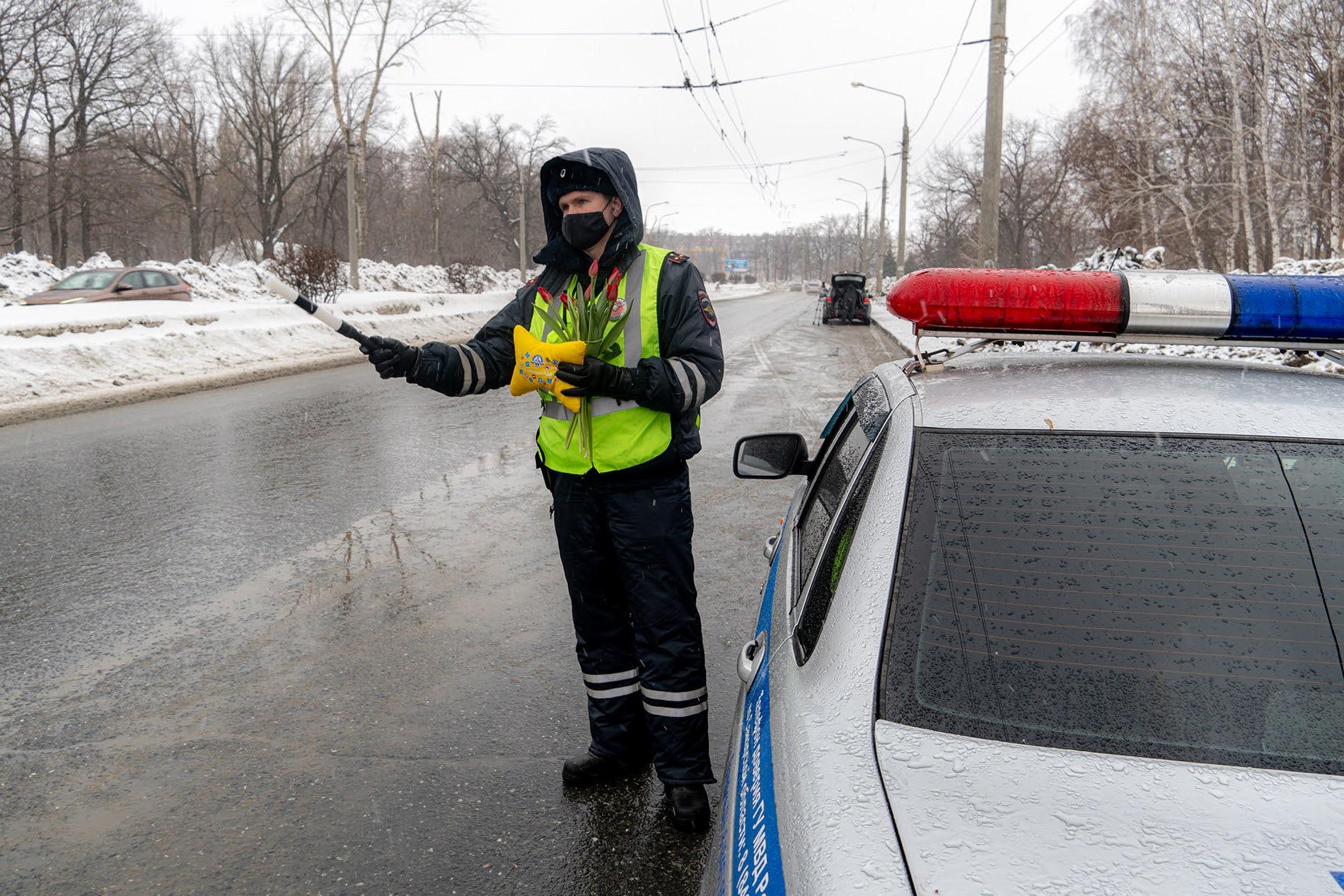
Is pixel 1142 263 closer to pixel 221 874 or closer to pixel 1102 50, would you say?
pixel 221 874

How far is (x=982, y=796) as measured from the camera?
132 centimetres

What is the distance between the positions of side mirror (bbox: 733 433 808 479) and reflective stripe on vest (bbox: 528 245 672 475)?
9.9 inches

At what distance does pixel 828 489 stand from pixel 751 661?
0.66m

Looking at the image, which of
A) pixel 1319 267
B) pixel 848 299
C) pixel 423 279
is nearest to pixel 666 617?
pixel 1319 267

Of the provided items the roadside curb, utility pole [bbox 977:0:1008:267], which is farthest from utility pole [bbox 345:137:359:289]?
utility pole [bbox 977:0:1008:267]

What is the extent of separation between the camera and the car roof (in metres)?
1.87

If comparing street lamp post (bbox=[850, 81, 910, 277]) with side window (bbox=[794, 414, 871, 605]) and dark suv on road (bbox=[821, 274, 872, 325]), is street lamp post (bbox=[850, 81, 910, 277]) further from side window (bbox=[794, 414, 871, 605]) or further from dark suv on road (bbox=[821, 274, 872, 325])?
side window (bbox=[794, 414, 871, 605])

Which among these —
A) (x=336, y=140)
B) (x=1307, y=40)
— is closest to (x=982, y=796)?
(x=1307, y=40)

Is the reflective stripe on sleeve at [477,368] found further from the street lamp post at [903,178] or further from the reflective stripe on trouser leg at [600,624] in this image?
the street lamp post at [903,178]

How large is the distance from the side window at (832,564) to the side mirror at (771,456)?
32.1 inches

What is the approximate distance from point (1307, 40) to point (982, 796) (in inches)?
933

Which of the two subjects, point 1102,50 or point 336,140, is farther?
point 336,140

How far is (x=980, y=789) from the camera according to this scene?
1339 millimetres

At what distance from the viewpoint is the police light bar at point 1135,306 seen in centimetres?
217
